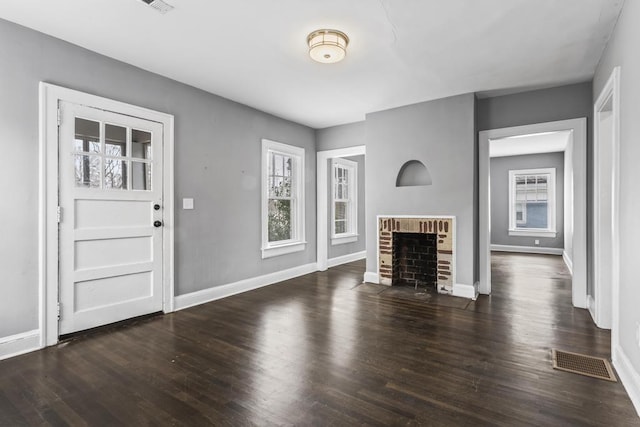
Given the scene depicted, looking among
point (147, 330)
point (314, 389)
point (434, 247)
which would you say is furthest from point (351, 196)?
point (314, 389)

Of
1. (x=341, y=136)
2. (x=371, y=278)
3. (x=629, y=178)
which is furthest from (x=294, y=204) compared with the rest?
(x=629, y=178)

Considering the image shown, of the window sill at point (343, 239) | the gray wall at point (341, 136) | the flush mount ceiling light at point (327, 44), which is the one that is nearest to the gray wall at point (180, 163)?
the gray wall at point (341, 136)

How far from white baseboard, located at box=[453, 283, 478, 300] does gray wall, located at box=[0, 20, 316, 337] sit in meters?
2.56

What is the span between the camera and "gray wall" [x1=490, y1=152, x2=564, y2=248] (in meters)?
8.15

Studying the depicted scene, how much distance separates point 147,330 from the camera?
3.14m

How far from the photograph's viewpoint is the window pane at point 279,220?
528 cm

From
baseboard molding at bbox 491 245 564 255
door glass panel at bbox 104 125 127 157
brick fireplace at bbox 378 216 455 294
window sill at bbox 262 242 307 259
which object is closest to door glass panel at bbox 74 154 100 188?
door glass panel at bbox 104 125 127 157

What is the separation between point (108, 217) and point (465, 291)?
4223 mm

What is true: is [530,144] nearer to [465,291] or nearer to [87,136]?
[465,291]

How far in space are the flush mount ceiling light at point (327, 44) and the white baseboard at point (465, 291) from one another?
3202mm

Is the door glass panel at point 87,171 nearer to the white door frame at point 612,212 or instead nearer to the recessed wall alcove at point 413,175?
the recessed wall alcove at point 413,175

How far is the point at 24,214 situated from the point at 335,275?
4139 millimetres

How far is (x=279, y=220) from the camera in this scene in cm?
545

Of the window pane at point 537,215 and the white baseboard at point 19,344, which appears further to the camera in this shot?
the window pane at point 537,215
